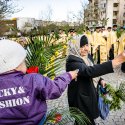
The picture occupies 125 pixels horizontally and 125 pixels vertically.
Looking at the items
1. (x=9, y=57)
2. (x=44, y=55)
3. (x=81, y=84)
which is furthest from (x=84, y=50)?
(x=9, y=57)

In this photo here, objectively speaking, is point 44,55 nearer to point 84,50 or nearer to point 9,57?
point 84,50

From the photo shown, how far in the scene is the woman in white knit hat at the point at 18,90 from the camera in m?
1.92

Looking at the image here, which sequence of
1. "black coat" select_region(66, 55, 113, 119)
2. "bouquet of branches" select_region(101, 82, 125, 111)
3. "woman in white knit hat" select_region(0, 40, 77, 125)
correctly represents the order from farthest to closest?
"bouquet of branches" select_region(101, 82, 125, 111)
"black coat" select_region(66, 55, 113, 119)
"woman in white knit hat" select_region(0, 40, 77, 125)

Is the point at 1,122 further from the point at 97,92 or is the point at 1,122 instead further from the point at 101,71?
the point at 97,92

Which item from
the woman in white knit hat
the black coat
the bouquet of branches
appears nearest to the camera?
the woman in white knit hat

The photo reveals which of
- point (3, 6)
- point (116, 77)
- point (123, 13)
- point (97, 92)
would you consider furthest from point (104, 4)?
point (97, 92)

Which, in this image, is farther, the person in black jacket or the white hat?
the person in black jacket

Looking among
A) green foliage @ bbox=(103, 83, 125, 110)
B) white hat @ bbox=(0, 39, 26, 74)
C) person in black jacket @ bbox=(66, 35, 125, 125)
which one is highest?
white hat @ bbox=(0, 39, 26, 74)

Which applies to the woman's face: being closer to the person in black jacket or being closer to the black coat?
the person in black jacket

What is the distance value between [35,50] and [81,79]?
2.08ft

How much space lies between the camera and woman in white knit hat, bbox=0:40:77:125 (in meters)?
1.92

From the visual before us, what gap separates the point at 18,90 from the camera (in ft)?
6.30

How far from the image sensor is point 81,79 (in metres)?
3.56

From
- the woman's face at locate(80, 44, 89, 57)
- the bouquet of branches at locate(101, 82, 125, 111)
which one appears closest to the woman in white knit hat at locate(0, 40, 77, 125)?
the woman's face at locate(80, 44, 89, 57)
